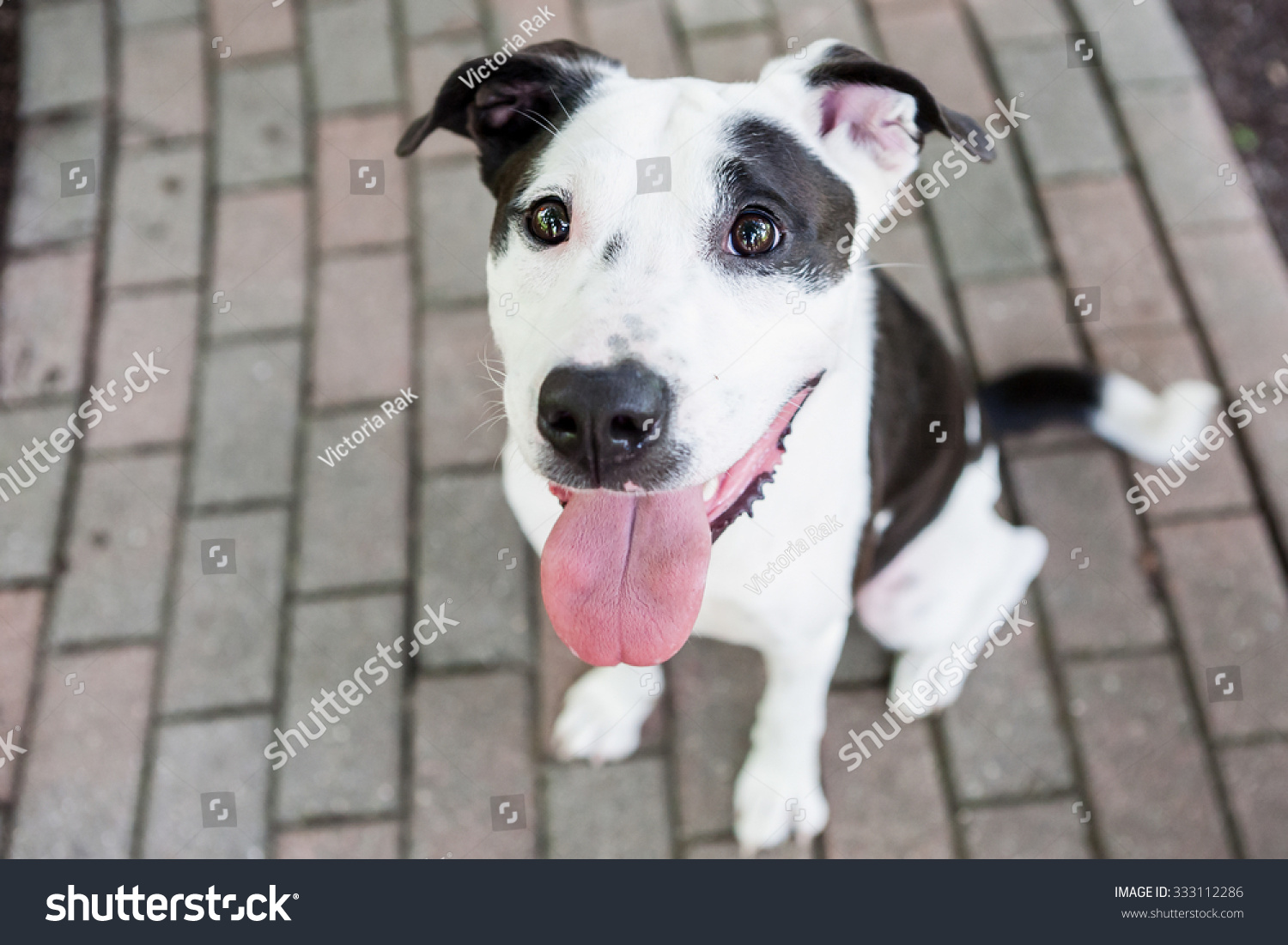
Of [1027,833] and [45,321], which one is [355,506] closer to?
[45,321]

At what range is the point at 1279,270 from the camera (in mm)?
3811

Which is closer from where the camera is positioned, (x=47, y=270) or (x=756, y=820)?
(x=756, y=820)

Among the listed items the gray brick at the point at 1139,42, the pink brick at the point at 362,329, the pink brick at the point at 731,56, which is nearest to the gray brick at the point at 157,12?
the pink brick at the point at 362,329

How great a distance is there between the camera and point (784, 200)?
206cm

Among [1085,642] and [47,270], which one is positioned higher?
[47,270]

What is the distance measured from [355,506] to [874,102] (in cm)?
223

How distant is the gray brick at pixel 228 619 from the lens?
10.9 ft

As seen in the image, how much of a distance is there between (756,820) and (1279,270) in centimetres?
289

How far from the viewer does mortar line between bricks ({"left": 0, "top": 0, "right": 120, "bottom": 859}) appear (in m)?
3.30

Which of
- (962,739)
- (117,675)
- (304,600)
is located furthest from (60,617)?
(962,739)

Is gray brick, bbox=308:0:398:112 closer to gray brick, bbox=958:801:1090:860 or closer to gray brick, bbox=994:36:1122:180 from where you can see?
gray brick, bbox=994:36:1122:180

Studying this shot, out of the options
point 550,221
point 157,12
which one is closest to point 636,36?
point 157,12

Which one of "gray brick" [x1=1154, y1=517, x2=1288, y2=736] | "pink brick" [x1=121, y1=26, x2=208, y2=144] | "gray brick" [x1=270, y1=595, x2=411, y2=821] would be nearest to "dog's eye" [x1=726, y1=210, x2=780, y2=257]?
"gray brick" [x1=270, y1=595, x2=411, y2=821]

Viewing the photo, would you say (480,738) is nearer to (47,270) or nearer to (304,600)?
(304,600)
